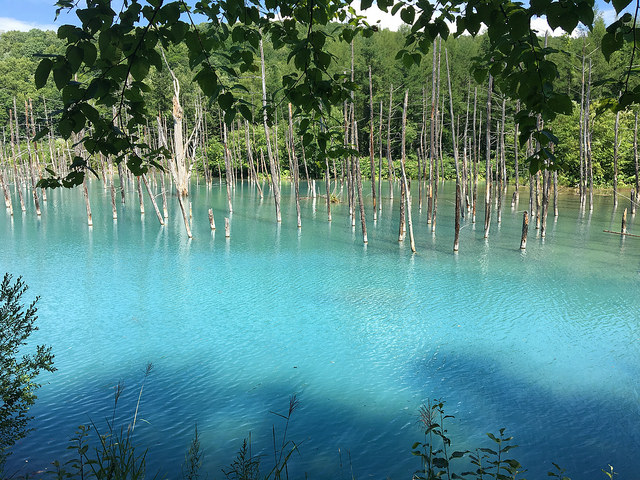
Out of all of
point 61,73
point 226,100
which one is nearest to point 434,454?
point 226,100

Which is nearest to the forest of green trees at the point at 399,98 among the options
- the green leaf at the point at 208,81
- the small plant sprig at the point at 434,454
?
the small plant sprig at the point at 434,454

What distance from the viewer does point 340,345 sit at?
878 centimetres

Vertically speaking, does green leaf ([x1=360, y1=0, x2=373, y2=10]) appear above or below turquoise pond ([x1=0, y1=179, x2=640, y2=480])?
above

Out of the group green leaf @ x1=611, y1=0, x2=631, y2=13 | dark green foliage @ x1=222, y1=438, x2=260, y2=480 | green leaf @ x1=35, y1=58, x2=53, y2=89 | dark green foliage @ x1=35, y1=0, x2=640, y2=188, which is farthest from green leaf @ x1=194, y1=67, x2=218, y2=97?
dark green foliage @ x1=222, y1=438, x2=260, y2=480

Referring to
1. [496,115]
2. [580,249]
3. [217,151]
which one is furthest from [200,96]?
[580,249]

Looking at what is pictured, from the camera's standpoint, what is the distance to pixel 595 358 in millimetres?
8344

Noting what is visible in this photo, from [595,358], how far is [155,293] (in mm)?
9686

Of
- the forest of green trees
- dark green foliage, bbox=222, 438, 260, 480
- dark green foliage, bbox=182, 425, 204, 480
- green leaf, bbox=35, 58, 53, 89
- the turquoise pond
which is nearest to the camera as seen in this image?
green leaf, bbox=35, 58, 53, 89

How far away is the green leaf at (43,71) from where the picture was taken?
1.80 metres

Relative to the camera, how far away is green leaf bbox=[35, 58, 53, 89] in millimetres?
1803

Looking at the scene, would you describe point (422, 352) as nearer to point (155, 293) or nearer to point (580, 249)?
point (155, 293)

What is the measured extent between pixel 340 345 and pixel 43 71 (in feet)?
24.9

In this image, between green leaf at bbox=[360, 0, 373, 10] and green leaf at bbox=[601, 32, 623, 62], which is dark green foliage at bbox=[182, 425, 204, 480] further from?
green leaf at bbox=[601, 32, 623, 62]

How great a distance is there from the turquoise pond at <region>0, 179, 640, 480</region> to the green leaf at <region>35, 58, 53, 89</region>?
4575 millimetres
